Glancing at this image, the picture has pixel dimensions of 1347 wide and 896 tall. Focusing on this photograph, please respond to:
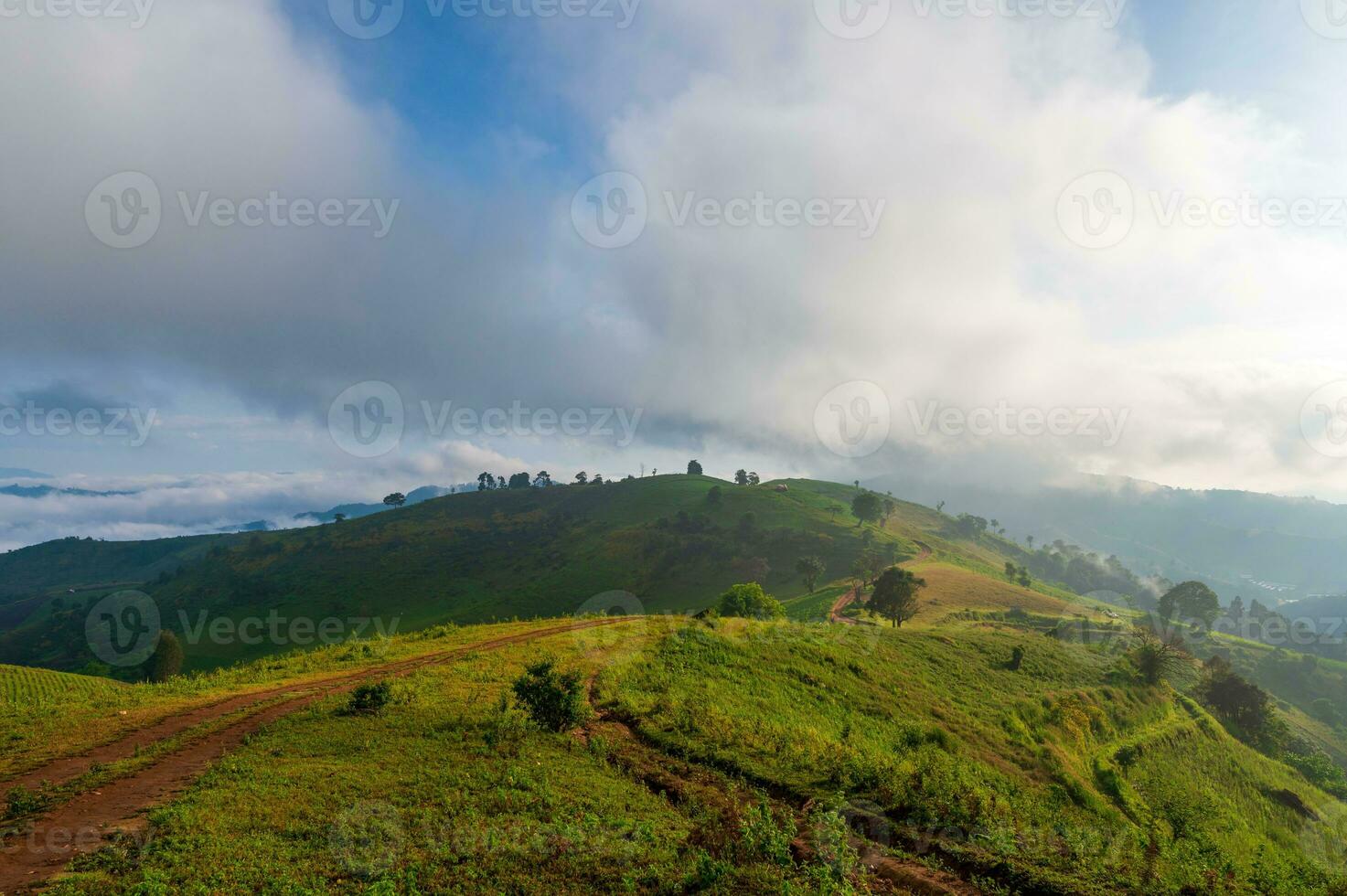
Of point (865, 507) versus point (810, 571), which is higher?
point (865, 507)

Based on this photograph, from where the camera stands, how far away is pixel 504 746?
21312mm

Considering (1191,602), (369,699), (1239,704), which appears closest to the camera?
(369,699)

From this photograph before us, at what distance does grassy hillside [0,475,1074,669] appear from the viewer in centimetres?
12269

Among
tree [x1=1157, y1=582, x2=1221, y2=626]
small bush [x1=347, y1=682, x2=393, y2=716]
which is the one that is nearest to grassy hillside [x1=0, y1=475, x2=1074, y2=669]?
tree [x1=1157, y1=582, x2=1221, y2=626]

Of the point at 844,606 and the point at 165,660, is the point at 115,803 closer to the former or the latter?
the point at 844,606

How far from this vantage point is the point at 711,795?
18797 mm

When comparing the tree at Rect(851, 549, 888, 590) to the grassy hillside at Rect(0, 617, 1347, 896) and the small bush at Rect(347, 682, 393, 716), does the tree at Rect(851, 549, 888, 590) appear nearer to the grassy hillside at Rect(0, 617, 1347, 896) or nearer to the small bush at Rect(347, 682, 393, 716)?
the grassy hillside at Rect(0, 617, 1347, 896)

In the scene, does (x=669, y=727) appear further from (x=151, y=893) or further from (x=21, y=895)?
(x=21, y=895)

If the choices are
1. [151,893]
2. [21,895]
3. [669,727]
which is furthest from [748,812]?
[21,895]

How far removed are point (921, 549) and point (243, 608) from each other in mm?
183443

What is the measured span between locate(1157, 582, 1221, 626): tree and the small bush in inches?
6813

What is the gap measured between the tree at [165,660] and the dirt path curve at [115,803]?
9132 centimetres

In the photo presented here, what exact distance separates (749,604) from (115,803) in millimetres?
51276

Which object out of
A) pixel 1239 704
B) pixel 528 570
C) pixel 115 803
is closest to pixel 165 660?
pixel 528 570
